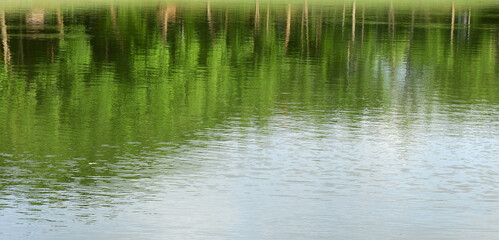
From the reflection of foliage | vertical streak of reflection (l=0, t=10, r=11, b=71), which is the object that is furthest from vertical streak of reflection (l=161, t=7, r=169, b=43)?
vertical streak of reflection (l=0, t=10, r=11, b=71)

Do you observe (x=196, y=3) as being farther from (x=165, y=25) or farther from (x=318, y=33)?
(x=318, y=33)

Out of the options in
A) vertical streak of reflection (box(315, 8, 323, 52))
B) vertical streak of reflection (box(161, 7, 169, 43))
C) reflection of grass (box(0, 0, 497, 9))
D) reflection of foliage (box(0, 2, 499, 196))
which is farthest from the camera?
reflection of grass (box(0, 0, 497, 9))

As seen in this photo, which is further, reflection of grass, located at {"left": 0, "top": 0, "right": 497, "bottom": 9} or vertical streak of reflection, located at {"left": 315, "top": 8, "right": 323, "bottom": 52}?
reflection of grass, located at {"left": 0, "top": 0, "right": 497, "bottom": 9}

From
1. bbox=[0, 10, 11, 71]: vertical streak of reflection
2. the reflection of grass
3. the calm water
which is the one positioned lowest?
the calm water

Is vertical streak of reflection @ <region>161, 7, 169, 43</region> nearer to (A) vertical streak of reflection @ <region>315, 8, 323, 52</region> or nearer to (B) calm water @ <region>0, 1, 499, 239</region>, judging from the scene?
(A) vertical streak of reflection @ <region>315, 8, 323, 52</region>

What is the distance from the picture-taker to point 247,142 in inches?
958

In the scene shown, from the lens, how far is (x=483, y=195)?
1877cm

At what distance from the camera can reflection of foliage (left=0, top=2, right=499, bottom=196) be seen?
86.9 ft

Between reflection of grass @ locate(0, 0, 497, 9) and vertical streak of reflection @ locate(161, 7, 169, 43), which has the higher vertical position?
reflection of grass @ locate(0, 0, 497, 9)

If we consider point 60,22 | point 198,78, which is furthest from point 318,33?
point 198,78

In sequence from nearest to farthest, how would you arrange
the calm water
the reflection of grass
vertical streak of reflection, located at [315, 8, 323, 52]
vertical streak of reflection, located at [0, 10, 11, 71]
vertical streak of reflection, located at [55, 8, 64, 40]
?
the calm water
vertical streak of reflection, located at [0, 10, 11, 71]
vertical streak of reflection, located at [315, 8, 323, 52]
vertical streak of reflection, located at [55, 8, 64, 40]
the reflection of grass

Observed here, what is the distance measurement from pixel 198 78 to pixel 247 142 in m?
16.3

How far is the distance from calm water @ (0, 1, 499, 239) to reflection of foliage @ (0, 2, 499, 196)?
5.6 inches

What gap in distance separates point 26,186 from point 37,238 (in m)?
3.78
